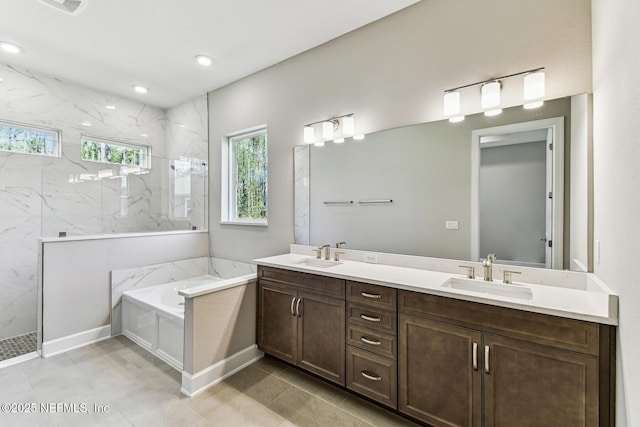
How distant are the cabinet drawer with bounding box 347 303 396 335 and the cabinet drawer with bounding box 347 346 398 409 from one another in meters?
0.19

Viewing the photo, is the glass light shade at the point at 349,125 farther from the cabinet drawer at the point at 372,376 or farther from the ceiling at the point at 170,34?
the cabinet drawer at the point at 372,376

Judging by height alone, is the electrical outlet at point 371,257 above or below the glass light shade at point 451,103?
below

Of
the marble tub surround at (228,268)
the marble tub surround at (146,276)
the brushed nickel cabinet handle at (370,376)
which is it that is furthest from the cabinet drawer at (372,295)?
the marble tub surround at (146,276)

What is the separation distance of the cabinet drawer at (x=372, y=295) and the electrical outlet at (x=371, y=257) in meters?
0.54

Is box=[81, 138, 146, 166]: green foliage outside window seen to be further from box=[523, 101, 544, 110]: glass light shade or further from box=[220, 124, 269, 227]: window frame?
box=[523, 101, 544, 110]: glass light shade

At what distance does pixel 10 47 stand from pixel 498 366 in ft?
15.9

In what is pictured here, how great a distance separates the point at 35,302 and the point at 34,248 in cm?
63

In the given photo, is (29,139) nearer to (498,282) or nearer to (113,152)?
(113,152)

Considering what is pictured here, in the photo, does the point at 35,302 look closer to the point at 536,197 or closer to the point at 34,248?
the point at 34,248

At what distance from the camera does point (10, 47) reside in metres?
2.85

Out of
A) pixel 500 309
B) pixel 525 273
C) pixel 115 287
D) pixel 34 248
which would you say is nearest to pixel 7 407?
pixel 115 287

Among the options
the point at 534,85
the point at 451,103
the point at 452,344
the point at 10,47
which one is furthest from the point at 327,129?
the point at 10,47

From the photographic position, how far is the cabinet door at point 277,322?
2.38 metres

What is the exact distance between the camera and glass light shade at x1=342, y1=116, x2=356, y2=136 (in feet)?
8.67
